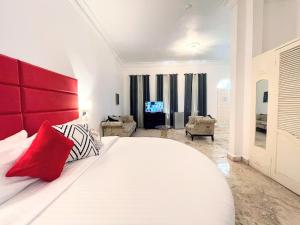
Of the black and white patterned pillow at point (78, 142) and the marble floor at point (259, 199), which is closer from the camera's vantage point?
the black and white patterned pillow at point (78, 142)

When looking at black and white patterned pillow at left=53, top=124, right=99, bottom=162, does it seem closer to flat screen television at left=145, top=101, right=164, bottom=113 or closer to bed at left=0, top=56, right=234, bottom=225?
bed at left=0, top=56, right=234, bottom=225

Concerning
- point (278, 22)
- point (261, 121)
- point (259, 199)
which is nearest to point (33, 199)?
point (259, 199)

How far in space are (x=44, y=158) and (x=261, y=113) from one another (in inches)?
113

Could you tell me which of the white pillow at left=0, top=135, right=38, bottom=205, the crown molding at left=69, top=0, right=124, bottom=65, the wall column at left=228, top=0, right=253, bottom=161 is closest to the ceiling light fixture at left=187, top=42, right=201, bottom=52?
the wall column at left=228, top=0, right=253, bottom=161

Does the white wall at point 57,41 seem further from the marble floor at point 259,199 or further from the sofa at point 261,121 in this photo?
the sofa at point 261,121

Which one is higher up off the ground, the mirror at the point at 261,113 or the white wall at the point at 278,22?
Result: the white wall at the point at 278,22

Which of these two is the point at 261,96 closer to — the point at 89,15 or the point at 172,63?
the point at 89,15

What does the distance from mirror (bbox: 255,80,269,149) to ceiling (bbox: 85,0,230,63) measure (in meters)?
1.59

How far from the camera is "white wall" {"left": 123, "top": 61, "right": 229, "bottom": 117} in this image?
22.9ft

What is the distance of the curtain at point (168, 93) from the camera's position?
7020mm

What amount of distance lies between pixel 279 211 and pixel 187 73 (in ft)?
19.5

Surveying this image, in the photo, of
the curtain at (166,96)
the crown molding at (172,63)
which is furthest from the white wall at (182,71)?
the curtain at (166,96)

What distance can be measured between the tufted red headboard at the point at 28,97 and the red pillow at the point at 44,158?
42 cm

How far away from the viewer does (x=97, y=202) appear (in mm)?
789
